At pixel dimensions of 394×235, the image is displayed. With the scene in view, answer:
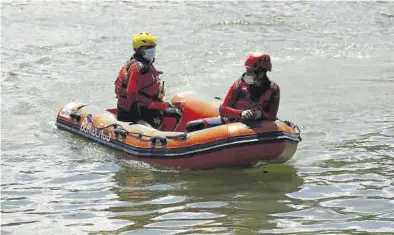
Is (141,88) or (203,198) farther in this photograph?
(141,88)

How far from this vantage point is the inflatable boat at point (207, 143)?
7.24m

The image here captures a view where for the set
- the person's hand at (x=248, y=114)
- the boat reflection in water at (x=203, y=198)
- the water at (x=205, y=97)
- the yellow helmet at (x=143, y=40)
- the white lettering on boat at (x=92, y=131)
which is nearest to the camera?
the boat reflection in water at (x=203, y=198)

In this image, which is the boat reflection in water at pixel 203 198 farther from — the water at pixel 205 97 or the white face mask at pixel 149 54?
the white face mask at pixel 149 54

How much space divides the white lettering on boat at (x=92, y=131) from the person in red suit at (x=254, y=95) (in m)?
1.45

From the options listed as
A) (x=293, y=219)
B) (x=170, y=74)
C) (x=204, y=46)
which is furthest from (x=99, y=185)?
(x=204, y=46)

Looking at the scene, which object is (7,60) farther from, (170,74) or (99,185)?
(99,185)

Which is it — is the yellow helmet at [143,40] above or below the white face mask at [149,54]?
above

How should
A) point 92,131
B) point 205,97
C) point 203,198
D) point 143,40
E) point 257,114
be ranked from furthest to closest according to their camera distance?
point 205,97 < point 92,131 < point 143,40 < point 257,114 < point 203,198

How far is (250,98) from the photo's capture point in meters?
7.50

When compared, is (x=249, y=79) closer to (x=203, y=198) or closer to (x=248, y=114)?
(x=248, y=114)

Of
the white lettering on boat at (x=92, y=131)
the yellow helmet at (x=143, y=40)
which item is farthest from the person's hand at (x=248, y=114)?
the white lettering on boat at (x=92, y=131)

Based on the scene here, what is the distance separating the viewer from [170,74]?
12719 mm

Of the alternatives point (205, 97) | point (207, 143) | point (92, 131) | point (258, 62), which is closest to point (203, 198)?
point (207, 143)

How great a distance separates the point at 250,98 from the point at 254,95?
0.05 m
